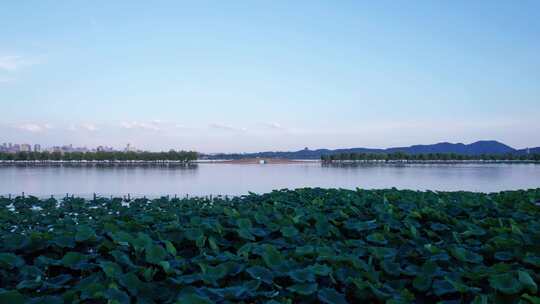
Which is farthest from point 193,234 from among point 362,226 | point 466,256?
point 466,256

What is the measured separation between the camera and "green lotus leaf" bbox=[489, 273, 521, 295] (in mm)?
2418

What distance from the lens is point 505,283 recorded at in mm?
2473

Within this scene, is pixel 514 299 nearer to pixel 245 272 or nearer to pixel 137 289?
pixel 245 272

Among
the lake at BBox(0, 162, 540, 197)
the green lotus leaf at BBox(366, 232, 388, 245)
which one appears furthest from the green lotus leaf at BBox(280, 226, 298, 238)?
the lake at BBox(0, 162, 540, 197)

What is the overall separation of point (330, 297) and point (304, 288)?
0.15m

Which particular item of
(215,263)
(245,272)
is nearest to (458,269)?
(245,272)

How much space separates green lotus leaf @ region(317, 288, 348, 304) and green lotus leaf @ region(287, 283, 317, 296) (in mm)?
44

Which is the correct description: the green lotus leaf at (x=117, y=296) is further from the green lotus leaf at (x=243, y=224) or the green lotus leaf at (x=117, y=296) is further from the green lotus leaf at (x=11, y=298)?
the green lotus leaf at (x=243, y=224)

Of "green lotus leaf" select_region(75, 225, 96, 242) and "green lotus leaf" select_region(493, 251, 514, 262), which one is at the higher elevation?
"green lotus leaf" select_region(75, 225, 96, 242)

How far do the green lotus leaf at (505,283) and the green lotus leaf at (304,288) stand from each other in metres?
1.00

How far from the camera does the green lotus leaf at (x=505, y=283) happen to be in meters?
2.42

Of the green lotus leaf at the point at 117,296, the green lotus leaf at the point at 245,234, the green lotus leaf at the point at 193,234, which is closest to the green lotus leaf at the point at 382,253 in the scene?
the green lotus leaf at the point at 245,234

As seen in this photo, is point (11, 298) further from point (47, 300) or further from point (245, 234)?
point (245, 234)

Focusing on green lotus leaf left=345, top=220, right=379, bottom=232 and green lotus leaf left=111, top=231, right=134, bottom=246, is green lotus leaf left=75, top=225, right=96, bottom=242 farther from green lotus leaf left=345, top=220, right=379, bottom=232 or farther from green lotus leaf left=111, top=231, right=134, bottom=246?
green lotus leaf left=345, top=220, right=379, bottom=232
